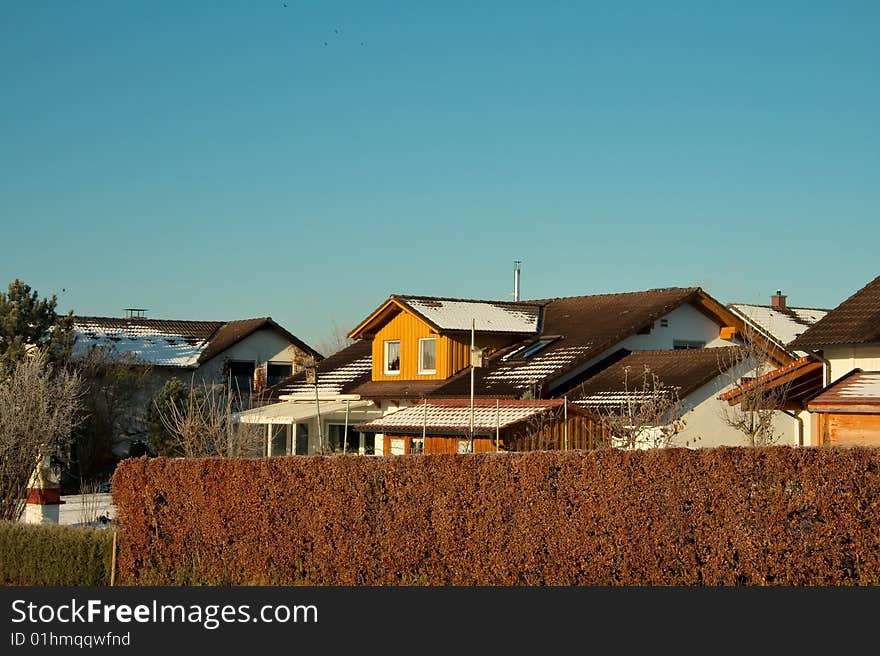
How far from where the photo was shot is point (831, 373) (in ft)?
89.1

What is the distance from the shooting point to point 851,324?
26828 mm

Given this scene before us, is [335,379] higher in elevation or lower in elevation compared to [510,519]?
higher

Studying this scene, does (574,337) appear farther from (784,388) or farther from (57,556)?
(57,556)

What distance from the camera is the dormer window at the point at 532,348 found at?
37.1m

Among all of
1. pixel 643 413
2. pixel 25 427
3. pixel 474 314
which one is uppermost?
pixel 474 314

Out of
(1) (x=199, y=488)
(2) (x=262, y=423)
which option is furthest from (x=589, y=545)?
(2) (x=262, y=423)

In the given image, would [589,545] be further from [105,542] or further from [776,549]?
[105,542]

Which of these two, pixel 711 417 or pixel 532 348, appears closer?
pixel 711 417

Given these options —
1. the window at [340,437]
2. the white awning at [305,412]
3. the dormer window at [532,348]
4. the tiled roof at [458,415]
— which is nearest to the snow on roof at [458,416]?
the tiled roof at [458,415]

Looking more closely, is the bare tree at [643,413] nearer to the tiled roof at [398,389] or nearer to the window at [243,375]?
the tiled roof at [398,389]

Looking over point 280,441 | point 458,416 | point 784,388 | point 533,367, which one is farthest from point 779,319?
point 280,441

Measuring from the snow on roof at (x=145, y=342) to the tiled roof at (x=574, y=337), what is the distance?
1955 cm

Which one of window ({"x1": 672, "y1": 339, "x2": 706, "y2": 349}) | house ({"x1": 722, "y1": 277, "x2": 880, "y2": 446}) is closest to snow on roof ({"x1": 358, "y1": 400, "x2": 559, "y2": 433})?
house ({"x1": 722, "y1": 277, "x2": 880, "y2": 446})

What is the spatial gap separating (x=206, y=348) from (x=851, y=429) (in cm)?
3662
